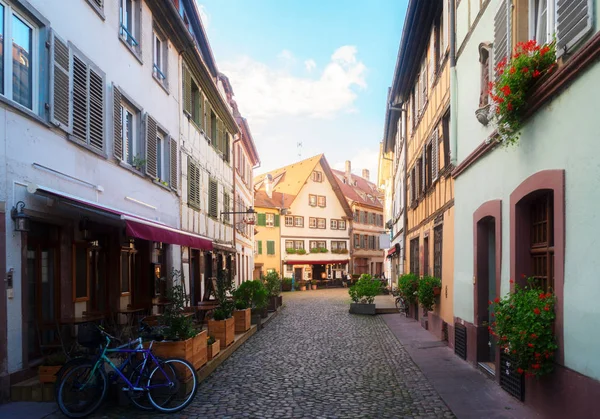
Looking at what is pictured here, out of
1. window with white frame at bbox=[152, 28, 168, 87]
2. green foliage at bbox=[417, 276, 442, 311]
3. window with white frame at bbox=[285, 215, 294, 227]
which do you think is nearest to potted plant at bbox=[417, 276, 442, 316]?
green foliage at bbox=[417, 276, 442, 311]

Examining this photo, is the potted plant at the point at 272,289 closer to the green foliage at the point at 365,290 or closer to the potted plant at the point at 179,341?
the green foliage at the point at 365,290

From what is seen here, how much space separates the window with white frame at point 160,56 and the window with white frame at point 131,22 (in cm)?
146

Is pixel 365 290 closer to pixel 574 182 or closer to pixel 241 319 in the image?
pixel 241 319

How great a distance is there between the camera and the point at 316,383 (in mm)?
8109

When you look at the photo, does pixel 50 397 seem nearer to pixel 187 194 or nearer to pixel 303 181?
pixel 187 194

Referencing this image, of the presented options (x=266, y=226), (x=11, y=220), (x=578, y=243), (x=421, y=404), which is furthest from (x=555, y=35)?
(x=266, y=226)

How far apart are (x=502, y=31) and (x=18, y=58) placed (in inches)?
245

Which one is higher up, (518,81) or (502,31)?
(502,31)

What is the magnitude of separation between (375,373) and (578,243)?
4910mm

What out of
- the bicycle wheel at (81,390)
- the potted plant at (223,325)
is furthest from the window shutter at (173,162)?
the bicycle wheel at (81,390)

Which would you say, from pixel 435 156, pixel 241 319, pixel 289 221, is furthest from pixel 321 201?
pixel 241 319

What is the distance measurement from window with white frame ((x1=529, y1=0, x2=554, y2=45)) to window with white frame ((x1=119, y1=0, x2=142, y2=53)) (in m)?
7.39

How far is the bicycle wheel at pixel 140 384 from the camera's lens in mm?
6303

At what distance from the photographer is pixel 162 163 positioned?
44.1 feet
